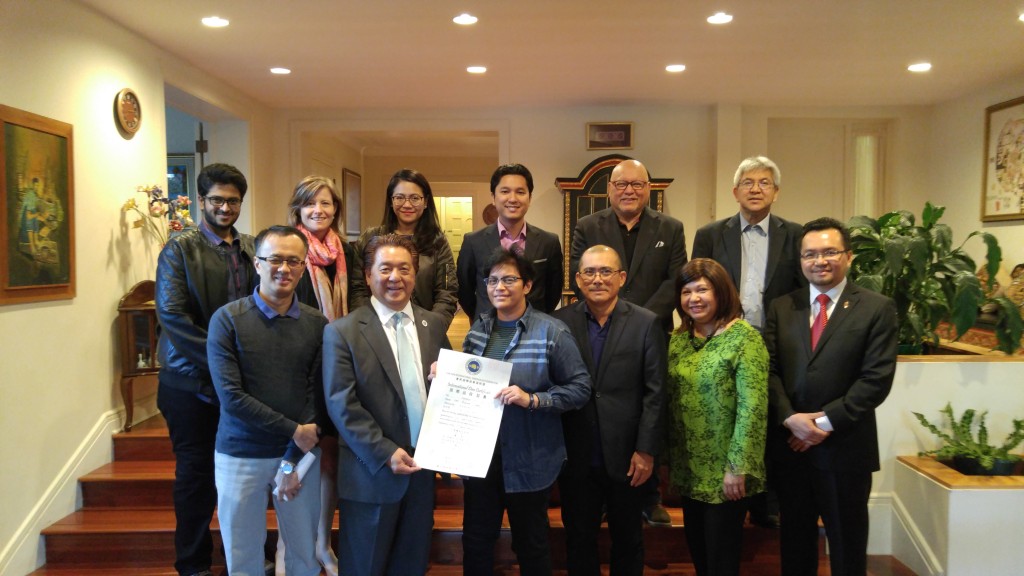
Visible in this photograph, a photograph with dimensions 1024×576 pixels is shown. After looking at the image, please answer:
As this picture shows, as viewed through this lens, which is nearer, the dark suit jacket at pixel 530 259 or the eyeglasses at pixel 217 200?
the eyeglasses at pixel 217 200

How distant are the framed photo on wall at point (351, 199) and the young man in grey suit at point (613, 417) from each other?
6.79 metres

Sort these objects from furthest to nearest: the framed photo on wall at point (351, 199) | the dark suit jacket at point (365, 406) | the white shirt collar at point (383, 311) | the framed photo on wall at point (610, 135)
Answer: the framed photo on wall at point (351, 199)
the framed photo on wall at point (610, 135)
the white shirt collar at point (383, 311)
the dark suit jacket at point (365, 406)

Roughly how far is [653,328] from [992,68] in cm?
455

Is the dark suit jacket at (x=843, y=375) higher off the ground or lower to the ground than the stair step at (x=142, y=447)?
higher

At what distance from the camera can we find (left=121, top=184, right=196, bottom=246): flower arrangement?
3944 millimetres

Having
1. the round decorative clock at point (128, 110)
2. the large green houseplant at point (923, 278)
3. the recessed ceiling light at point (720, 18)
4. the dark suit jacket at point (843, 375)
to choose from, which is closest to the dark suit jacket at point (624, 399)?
the dark suit jacket at point (843, 375)

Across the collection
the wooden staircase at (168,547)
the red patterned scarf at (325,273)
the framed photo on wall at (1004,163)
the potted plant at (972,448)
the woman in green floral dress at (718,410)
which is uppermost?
the framed photo on wall at (1004,163)

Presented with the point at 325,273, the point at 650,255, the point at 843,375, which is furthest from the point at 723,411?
the point at 325,273

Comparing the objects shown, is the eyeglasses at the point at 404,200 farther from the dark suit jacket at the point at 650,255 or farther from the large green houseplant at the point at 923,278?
the large green houseplant at the point at 923,278

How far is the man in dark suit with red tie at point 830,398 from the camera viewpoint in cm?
223

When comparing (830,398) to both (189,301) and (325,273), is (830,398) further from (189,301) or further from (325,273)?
(189,301)

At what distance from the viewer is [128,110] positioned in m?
3.84

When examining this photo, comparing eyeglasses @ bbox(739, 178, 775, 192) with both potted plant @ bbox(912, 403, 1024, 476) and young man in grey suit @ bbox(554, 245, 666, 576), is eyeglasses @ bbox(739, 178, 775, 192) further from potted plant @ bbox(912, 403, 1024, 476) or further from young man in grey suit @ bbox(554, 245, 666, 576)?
potted plant @ bbox(912, 403, 1024, 476)

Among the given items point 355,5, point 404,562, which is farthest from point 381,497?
point 355,5
